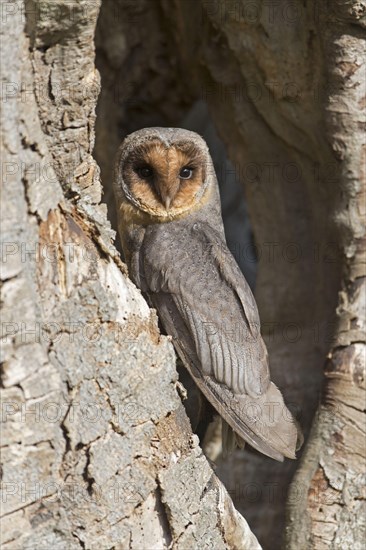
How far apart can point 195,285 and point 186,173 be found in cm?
56

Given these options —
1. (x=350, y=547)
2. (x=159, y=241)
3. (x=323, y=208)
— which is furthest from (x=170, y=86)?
(x=350, y=547)

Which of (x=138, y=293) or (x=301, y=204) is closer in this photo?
(x=138, y=293)

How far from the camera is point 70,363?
8.96 feet

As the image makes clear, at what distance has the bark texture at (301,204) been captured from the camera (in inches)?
161

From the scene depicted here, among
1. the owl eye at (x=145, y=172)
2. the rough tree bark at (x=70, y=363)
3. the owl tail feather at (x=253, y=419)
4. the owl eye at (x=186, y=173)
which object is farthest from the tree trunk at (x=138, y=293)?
the owl eye at (x=186, y=173)

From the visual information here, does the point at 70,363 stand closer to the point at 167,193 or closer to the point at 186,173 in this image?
the point at 167,193

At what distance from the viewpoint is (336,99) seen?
4.20m

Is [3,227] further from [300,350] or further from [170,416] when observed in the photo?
[300,350]

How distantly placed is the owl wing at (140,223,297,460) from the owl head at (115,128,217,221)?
17 cm

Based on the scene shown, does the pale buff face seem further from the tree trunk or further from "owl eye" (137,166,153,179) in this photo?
the tree trunk

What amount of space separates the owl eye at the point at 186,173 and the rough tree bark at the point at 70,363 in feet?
2.37

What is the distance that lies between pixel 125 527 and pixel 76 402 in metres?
0.51

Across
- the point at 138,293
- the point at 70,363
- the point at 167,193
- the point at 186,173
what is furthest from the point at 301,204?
the point at 70,363

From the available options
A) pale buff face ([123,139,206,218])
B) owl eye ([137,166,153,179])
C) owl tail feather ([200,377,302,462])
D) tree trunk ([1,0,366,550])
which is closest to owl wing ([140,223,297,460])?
owl tail feather ([200,377,302,462])
